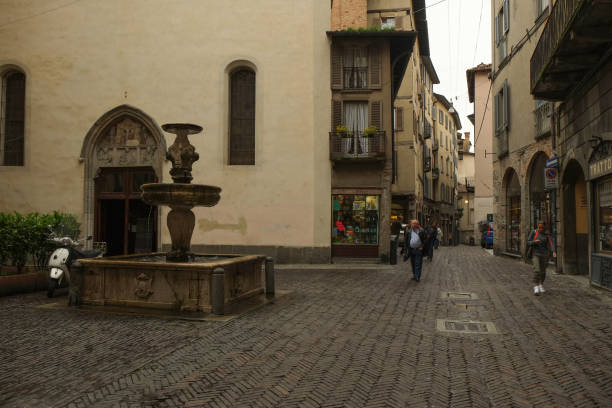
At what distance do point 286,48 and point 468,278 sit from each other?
10596mm

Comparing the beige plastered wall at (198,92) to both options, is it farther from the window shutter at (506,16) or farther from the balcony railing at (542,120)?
the window shutter at (506,16)

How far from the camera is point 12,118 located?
64.2 feet

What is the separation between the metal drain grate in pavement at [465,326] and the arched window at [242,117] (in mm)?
12215

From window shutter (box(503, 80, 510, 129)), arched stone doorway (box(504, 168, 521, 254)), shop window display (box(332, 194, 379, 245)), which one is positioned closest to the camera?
shop window display (box(332, 194, 379, 245))

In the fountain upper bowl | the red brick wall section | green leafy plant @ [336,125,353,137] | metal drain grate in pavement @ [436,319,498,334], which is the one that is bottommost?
metal drain grate in pavement @ [436,319,498,334]

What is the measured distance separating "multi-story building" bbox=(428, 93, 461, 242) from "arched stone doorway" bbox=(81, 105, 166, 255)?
28.2m

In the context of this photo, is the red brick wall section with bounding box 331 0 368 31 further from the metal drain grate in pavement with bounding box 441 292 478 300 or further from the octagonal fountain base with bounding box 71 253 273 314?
the octagonal fountain base with bounding box 71 253 273 314

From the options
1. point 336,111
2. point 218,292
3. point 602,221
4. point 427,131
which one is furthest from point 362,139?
point 427,131

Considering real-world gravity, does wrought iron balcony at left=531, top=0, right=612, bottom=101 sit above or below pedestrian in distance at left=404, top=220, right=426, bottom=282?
above

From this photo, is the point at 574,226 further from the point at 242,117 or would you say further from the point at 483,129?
the point at 483,129

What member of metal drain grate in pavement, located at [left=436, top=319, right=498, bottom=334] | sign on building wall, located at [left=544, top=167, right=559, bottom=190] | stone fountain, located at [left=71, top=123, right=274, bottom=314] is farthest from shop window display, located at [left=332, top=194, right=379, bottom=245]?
metal drain grate in pavement, located at [left=436, top=319, right=498, bottom=334]

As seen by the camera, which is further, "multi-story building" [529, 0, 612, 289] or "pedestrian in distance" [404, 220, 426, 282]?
"pedestrian in distance" [404, 220, 426, 282]

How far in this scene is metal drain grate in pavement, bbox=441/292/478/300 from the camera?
31.5ft

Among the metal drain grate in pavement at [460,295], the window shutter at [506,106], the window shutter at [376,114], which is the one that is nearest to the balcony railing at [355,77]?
the window shutter at [376,114]
